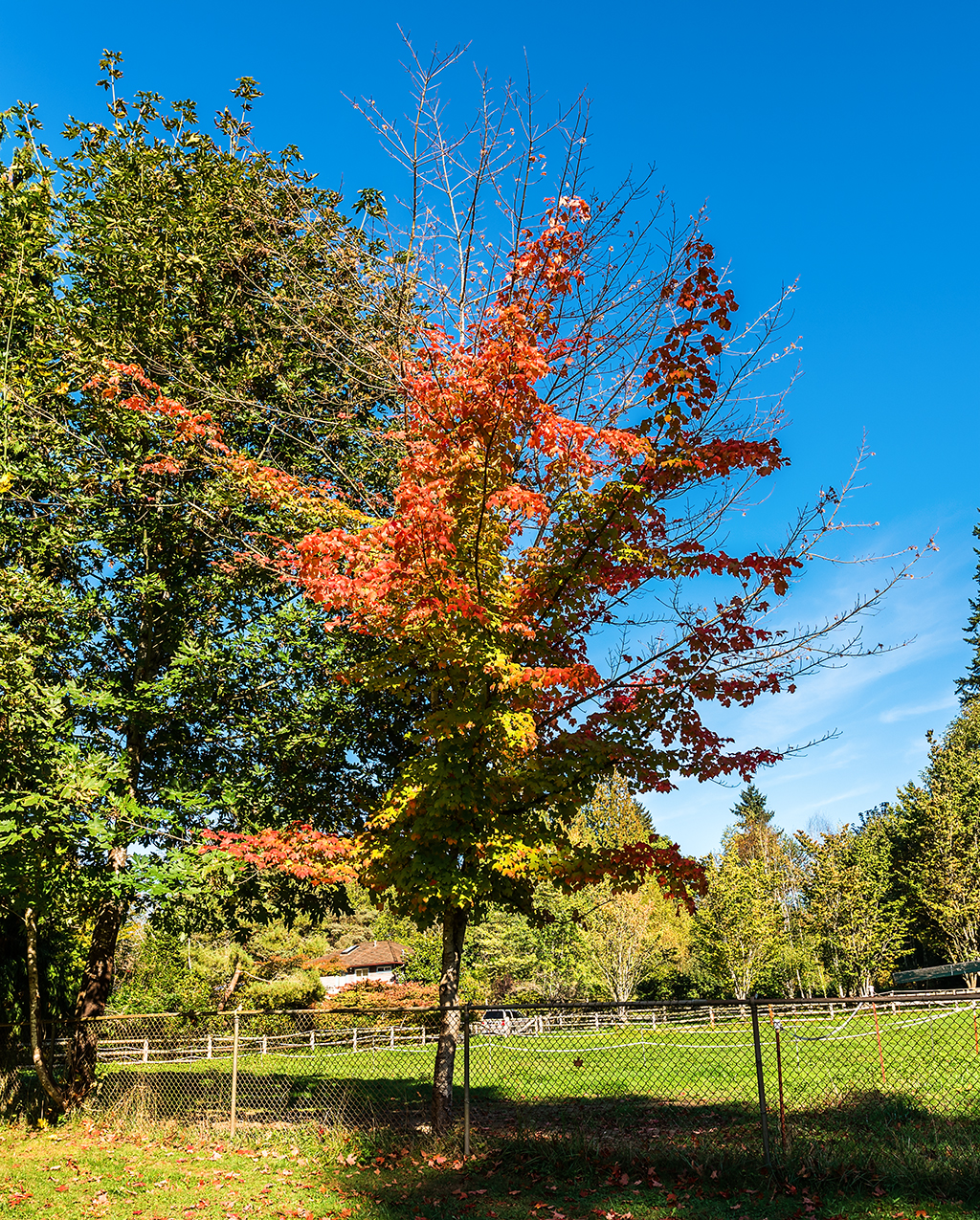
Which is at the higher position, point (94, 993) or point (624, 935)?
point (94, 993)

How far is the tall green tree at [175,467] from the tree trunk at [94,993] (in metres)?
0.03

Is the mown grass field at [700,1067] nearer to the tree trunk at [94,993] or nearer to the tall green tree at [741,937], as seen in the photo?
the tree trunk at [94,993]

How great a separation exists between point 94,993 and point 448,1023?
5.88m

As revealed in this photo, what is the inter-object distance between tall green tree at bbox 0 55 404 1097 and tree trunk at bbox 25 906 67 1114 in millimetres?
231

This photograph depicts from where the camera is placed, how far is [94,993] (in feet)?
36.9

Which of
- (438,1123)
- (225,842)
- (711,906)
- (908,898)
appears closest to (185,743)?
(225,842)

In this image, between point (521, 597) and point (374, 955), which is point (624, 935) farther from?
point (374, 955)

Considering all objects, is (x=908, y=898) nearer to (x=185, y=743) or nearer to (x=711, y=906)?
(x=711, y=906)

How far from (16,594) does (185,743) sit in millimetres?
3082

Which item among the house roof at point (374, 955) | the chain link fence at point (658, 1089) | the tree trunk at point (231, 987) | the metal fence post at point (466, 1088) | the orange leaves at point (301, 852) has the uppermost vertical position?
the orange leaves at point (301, 852)

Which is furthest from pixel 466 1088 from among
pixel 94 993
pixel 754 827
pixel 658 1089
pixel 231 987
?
pixel 754 827

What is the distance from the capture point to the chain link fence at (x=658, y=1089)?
6621 mm

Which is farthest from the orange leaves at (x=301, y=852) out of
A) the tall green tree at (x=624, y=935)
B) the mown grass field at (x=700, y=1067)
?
the tall green tree at (x=624, y=935)

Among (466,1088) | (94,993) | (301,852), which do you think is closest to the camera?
(466,1088)
